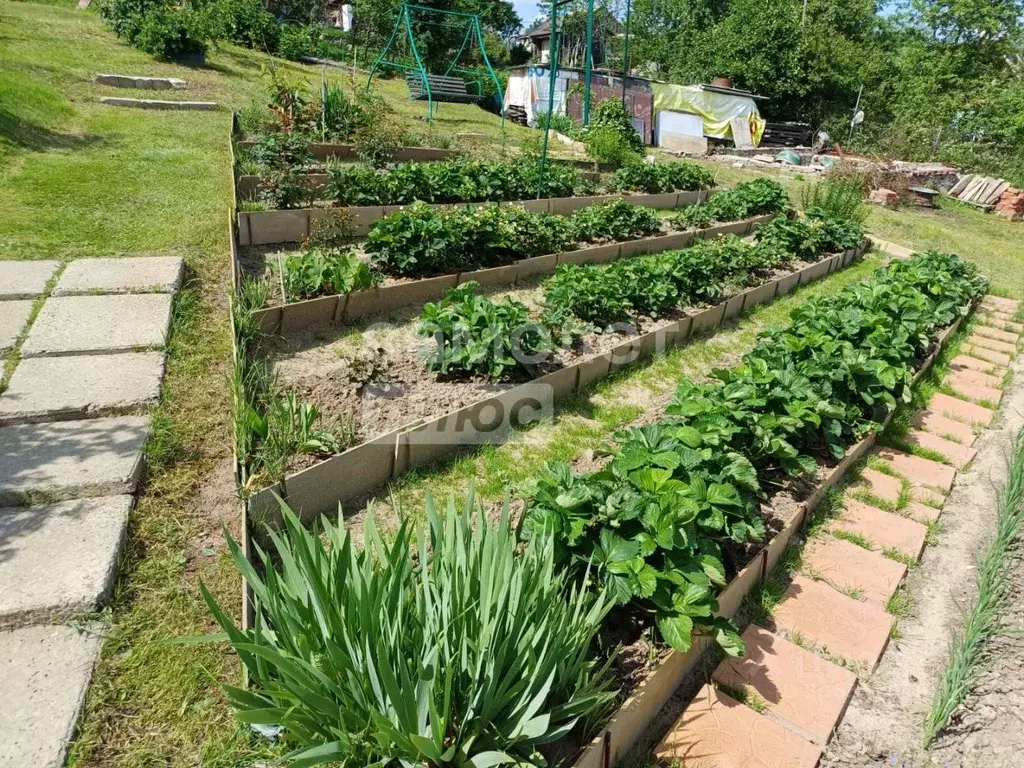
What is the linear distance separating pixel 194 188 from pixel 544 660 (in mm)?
6164

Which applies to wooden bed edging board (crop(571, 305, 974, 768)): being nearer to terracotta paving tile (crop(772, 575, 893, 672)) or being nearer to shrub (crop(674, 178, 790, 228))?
terracotta paving tile (crop(772, 575, 893, 672))

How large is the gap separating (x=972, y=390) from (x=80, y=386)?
5.80m

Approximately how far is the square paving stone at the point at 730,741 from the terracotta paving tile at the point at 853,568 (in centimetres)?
88

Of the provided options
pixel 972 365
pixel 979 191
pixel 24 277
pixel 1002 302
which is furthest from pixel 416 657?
pixel 979 191

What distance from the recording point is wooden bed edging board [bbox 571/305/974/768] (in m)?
1.71

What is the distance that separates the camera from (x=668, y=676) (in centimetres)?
197

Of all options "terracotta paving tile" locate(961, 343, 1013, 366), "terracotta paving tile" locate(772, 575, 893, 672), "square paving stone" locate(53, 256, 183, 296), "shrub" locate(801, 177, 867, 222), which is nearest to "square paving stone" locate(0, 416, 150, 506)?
"square paving stone" locate(53, 256, 183, 296)

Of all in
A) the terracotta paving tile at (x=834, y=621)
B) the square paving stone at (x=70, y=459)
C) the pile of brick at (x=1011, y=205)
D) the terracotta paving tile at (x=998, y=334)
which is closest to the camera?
the terracotta paving tile at (x=834, y=621)

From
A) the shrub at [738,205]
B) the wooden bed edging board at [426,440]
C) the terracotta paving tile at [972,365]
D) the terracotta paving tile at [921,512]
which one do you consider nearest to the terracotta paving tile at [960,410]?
the terracotta paving tile at [972,365]

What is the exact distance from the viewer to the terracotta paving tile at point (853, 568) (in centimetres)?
259

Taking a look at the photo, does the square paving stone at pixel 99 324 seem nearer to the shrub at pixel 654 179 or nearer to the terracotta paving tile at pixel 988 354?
the terracotta paving tile at pixel 988 354

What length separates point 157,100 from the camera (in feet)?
30.1

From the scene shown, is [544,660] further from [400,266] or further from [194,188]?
[194,188]

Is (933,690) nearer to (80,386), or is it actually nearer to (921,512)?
(921,512)
